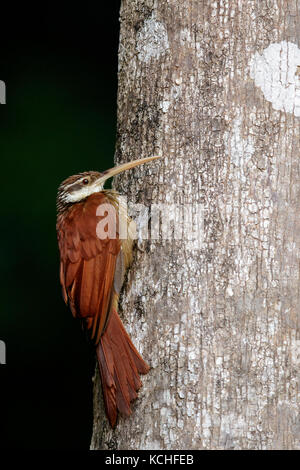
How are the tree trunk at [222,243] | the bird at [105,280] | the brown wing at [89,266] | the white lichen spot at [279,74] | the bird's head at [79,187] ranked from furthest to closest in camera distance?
the bird's head at [79,187]
the brown wing at [89,266]
the bird at [105,280]
the white lichen spot at [279,74]
the tree trunk at [222,243]

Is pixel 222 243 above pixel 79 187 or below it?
below

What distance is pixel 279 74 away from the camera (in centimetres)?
277

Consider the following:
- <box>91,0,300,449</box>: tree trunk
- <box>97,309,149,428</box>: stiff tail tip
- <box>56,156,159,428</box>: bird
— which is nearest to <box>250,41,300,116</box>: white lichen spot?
<box>91,0,300,449</box>: tree trunk

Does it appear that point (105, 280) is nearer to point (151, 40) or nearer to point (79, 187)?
point (79, 187)

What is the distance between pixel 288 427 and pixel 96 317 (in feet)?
3.21

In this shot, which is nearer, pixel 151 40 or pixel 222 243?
pixel 222 243

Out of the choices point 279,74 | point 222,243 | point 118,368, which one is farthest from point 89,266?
point 279,74

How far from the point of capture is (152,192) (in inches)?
115

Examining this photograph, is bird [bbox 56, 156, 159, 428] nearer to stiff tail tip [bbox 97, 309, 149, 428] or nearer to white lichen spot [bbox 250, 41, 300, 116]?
stiff tail tip [bbox 97, 309, 149, 428]

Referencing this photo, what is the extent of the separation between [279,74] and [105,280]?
118cm

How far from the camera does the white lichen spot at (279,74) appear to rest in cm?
276

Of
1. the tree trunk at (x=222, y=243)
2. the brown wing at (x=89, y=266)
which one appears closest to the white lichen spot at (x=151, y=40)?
the tree trunk at (x=222, y=243)

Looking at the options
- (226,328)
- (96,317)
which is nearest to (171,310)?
(226,328)

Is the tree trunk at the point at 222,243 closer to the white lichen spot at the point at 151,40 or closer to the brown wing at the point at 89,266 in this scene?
the white lichen spot at the point at 151,40
